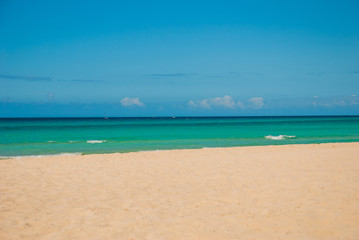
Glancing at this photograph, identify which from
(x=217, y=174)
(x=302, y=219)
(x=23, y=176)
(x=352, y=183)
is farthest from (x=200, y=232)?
(x=23, y=176)

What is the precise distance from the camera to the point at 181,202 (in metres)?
6.59

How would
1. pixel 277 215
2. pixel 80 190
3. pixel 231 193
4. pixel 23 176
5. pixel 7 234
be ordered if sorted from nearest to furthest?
pixel 7 234
pixel 277 215
pixel 231 193
pixel 80 190
pixel 23 176

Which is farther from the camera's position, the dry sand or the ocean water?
the ocean water

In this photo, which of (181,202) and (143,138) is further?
(143,138)

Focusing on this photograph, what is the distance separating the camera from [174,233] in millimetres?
4875

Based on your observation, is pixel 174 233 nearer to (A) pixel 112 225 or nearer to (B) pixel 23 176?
(A) pixel 112 225

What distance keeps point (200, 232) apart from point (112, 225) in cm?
165

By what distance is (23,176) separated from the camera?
9.45 meters

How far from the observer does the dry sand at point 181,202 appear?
16.3 feet

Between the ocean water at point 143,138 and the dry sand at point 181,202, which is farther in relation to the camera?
the ocean water at point 143,138

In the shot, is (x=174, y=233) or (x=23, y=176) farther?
Answer: (x=23, y=176)

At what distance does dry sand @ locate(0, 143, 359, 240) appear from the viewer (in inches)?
196

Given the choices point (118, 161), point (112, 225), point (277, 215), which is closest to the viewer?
point (112, 225)

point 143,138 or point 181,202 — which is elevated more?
point 143,138
